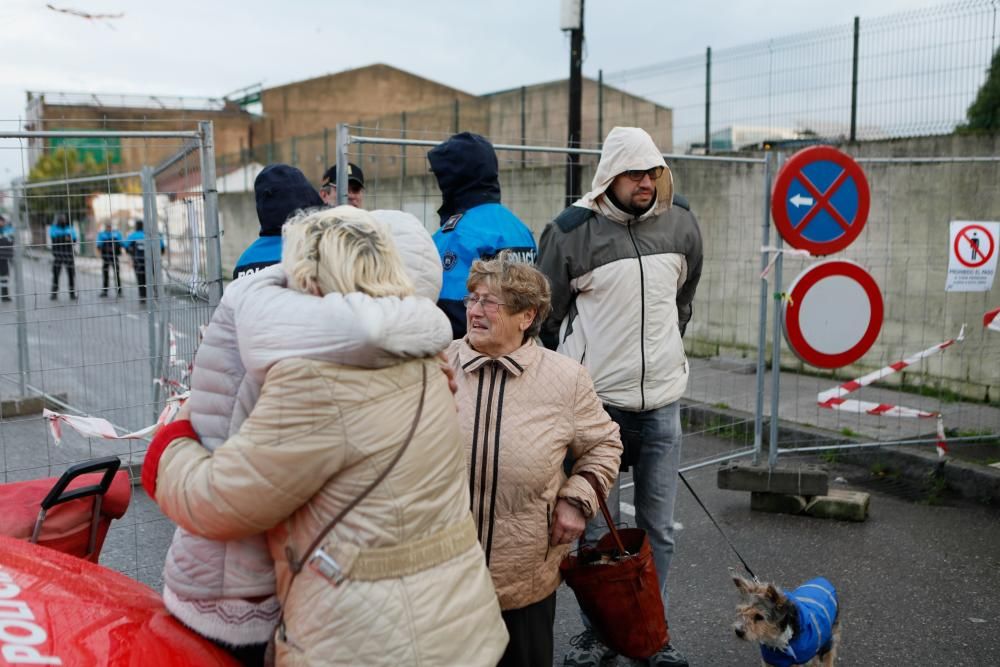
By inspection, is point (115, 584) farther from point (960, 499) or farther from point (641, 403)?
A: point (960, 499)

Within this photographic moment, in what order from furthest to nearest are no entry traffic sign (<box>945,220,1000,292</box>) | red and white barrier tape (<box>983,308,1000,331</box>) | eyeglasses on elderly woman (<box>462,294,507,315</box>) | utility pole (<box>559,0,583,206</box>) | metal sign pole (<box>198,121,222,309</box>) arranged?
utility pole (<box>559,0,583,206</box>)
no entry traffic sign (<box>945,220,1000,292</box>)
red and white barrier tape (<box>983,308,1000,331</box>)
metal sign pole (<box>198,121,222,309</box>)
eyeglasses on elderly woman (<box>462,294,507,315</box>)

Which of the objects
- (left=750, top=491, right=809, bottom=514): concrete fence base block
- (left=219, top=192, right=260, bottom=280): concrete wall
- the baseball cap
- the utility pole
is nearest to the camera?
(left=750, top=491, right=809, bottom=514): concrete fence base block

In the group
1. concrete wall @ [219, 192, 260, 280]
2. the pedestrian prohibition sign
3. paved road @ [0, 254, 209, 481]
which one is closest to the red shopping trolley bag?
paved road @ [0, 254, 209, 481]

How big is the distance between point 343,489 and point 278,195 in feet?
8.16

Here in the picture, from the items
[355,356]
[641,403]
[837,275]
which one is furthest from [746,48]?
[355,356]

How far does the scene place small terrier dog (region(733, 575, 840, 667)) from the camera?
3.18m

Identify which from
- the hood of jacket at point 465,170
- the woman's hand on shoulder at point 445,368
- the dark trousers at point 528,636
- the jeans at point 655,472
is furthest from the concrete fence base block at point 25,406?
the woman's hand on shoulder at point 445,368

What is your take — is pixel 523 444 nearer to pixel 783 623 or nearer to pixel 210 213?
pixel 783 623

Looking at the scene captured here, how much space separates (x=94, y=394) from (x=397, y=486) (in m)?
8.21

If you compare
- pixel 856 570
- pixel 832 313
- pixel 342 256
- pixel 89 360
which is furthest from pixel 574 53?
pixel 342 256

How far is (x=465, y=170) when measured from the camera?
3.79 meters

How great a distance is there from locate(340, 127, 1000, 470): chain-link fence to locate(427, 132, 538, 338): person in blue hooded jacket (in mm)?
2727

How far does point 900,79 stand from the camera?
851cm

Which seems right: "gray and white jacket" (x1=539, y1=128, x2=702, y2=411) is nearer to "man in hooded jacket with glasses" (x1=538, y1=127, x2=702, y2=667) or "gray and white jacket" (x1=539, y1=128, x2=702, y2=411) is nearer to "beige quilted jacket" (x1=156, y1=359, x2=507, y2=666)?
"man in hooded jacket with glasses" (x1=538, y1=127, x2=702, y2=667)
